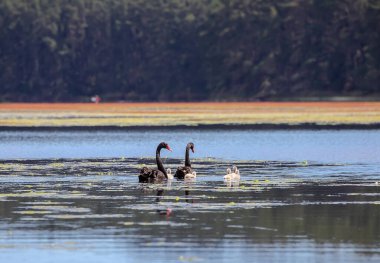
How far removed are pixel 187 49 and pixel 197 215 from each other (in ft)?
395

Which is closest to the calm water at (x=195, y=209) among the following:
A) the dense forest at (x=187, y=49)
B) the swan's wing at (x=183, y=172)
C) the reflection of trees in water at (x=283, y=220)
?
the reflection of trees in water at (x=283, y=220)

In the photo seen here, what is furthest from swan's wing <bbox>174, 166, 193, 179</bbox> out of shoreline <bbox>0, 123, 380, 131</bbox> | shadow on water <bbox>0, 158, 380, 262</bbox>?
shoreline <bbox>0, 123, 380, 131</bbox>

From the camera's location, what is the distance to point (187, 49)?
466 feet

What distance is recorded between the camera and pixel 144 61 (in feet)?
479

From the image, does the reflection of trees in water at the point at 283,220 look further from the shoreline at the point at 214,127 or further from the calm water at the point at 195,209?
the shoreline at the point at 214,127

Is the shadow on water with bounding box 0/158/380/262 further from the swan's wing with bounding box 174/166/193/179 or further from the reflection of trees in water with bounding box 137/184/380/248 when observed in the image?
the swan's wing with bounding box 174/166/193/179

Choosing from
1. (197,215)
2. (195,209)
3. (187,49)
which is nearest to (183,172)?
Result: (195,209)

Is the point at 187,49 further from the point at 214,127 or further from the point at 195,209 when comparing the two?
the point at 195,209

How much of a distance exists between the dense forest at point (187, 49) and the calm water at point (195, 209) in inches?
3100

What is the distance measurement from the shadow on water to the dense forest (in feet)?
284

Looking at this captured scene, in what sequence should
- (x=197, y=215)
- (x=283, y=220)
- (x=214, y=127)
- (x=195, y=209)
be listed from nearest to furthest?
(x=283, y=220), (x=197, y=215), (x=195, y=209), (x=214, y=127)

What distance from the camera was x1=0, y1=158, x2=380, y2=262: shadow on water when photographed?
18078 mm

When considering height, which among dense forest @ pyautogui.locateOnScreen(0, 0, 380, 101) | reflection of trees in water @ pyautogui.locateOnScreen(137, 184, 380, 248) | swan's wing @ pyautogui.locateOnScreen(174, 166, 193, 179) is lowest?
reflection of trees in water @ pyautogui.locateOnScreen(137, 184, 380, 248)

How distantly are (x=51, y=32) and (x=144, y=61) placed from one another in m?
12.7
